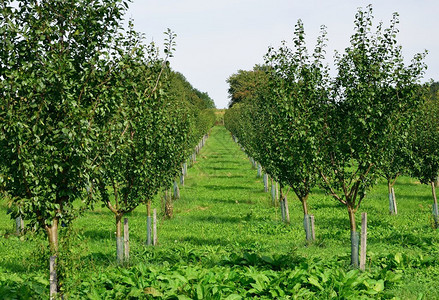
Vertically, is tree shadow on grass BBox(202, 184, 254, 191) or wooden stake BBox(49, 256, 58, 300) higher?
wooden stake BBox(49, 256, 58, 300)

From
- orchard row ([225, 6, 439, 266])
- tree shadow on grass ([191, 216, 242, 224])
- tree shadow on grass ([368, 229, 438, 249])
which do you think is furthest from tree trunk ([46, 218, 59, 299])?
tree shadow on grass ([191, 216, 242, 224])

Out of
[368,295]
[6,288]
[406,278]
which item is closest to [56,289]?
[6,288]

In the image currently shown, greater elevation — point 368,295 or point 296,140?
point 296,140

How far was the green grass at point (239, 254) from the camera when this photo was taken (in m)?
9.41

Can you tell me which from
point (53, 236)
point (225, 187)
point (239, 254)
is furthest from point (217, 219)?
point (53, 236)

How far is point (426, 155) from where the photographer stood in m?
21.2

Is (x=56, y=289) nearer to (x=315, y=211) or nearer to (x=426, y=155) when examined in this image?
(x=315, y=211)

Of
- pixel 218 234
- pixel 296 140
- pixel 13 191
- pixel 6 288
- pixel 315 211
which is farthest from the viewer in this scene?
pixel 315 211

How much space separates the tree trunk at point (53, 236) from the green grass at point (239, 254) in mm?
196

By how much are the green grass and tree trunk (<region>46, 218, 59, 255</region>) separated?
196 millimetres

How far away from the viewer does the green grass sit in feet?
30.9

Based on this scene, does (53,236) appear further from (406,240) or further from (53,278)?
(406,240)

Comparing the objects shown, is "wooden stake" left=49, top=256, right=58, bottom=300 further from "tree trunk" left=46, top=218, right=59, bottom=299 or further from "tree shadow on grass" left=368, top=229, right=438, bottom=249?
"tree shadow on grass" left=368, top=229, right=438, bottom=249

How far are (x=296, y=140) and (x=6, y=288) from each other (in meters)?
8.31
